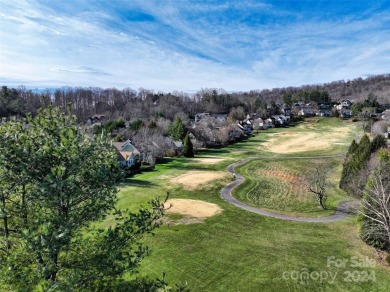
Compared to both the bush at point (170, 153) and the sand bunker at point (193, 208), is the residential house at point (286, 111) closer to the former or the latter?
the bush at point (170, 153)

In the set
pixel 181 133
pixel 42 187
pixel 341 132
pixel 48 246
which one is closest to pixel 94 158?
pixel 42 187

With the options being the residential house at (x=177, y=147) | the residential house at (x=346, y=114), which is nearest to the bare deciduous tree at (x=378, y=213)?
the residential house at (x=177, y=147)

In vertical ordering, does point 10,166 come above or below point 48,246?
above

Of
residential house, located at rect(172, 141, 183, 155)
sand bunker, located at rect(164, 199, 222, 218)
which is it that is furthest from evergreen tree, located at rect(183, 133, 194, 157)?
sand bunker, located at rect(164, 199, 222, 218)

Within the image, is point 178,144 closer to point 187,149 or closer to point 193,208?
point 187,149

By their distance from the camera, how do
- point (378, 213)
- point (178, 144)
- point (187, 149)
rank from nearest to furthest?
point (378, 213)
point (187, 149)
point (178, 144)

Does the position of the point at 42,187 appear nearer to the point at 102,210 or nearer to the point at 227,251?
the point at 102,210

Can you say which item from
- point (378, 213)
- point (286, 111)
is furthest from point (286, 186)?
point (286, 111)
